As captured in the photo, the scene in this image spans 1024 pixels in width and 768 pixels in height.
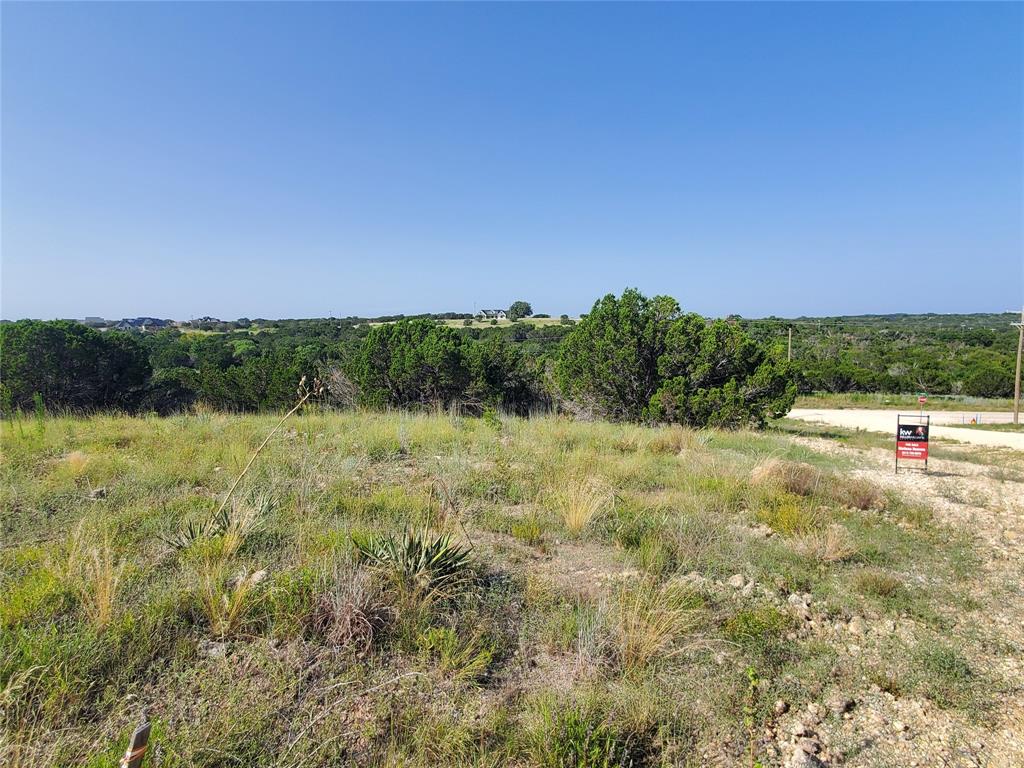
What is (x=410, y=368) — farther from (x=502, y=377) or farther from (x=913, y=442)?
(x=913, y=442)

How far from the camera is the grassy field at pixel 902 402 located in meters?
30.6

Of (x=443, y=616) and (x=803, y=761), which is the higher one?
(x=443, y=616)

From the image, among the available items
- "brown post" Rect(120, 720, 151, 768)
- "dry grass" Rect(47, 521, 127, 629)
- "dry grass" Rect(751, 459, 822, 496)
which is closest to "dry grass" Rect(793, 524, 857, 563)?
"dry grass" Rect(751, 459, 822, 496)

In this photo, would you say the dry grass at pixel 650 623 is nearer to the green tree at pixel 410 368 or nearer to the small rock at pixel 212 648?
the small rock at pixel 212 648

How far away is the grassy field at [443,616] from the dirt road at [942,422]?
16.6 meters

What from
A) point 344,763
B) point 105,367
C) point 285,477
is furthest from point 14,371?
point 344,763

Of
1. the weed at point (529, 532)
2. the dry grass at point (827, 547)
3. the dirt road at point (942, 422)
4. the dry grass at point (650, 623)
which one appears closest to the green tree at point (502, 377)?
the weed at point (529, 532)

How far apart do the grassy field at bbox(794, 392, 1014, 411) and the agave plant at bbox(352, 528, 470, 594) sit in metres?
37.3

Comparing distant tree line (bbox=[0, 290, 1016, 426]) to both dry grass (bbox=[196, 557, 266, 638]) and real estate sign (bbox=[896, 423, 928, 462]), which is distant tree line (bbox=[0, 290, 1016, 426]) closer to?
real estate sign (bbox=[896, 423, 928, 462])

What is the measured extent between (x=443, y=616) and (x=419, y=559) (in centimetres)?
44

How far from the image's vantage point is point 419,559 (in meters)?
3.13

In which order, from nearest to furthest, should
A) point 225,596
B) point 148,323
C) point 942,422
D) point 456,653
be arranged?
point 456,653
point 225,596
point 942,422
point 148,323

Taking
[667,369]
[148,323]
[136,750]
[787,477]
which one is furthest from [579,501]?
[148,323]

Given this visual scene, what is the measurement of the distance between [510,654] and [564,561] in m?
1.23
